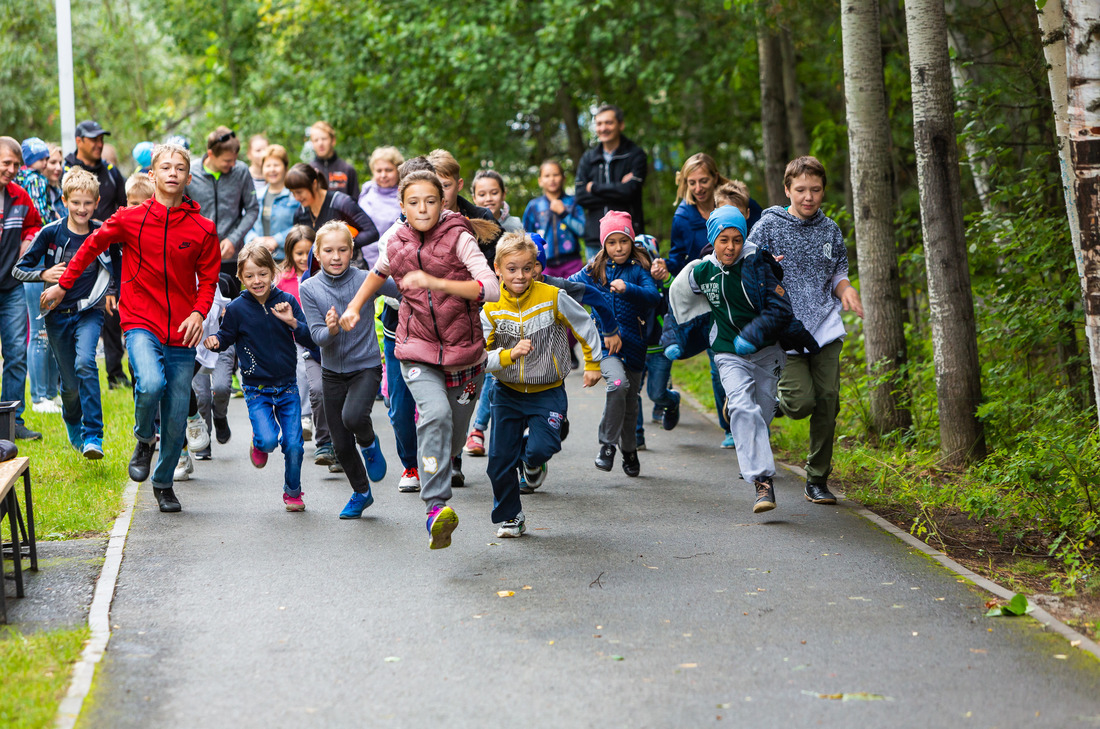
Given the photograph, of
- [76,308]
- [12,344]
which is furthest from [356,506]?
[12,344]

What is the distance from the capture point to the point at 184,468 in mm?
9391

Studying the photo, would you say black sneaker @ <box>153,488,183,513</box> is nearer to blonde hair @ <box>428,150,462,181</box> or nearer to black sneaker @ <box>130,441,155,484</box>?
black sneaker @ <box>130,441,155,484</box>

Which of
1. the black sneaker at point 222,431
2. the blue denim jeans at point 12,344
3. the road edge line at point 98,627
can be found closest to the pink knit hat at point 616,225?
the black sneaker at point 222,431

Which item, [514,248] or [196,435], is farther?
[196,435]

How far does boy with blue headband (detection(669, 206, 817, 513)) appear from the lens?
7.61 m

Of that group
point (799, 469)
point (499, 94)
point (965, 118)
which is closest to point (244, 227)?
point (799, 469)

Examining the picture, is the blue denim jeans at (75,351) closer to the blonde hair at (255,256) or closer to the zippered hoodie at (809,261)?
the blonde hair at (255,256)

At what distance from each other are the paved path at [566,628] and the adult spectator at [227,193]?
405 centimetres

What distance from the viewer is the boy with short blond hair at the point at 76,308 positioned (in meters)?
9.42

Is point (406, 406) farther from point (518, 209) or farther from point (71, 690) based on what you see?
point (518, 209)

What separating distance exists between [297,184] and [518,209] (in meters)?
14.9

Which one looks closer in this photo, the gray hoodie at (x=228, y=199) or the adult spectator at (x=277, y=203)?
the gray hoodie at (x=228, y=199)

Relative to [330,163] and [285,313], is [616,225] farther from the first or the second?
[330,163]

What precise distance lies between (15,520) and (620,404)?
4.28m
